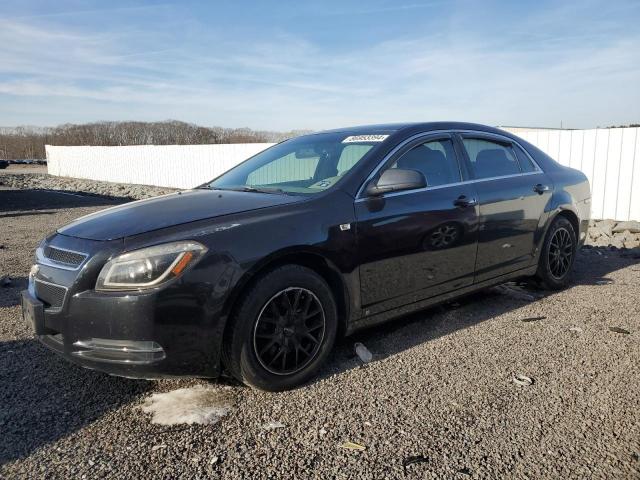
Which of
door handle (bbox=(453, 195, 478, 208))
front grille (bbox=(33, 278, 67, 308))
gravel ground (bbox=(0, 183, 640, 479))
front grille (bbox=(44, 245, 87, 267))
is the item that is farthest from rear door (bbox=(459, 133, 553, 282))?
front grille (bbox=(33, 278, 67, 308))

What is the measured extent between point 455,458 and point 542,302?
3024 millimetres

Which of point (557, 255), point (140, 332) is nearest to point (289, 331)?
point (140, 332)

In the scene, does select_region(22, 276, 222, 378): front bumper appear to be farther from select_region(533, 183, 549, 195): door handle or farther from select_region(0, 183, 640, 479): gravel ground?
select_region(533, 183, 549, 195): door handle

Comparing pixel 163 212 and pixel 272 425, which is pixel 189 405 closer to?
pixel 272 425

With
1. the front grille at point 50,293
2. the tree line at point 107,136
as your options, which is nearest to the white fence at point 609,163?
the front grille at point 50,293

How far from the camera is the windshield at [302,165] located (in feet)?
13.1

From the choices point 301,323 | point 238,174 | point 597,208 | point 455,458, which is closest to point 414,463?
point 455,458

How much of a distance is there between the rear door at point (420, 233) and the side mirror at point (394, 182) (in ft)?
0.25

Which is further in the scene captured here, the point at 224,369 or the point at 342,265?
the point at 342,265

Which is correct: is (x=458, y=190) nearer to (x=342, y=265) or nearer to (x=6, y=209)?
(x=342, y=265)

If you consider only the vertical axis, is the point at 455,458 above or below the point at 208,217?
below

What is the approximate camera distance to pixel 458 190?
435 cm

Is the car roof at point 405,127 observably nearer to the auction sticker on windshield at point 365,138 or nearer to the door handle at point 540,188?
the auction sticker on windshield at point 365,138

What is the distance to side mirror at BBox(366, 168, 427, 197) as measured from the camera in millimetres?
3709
